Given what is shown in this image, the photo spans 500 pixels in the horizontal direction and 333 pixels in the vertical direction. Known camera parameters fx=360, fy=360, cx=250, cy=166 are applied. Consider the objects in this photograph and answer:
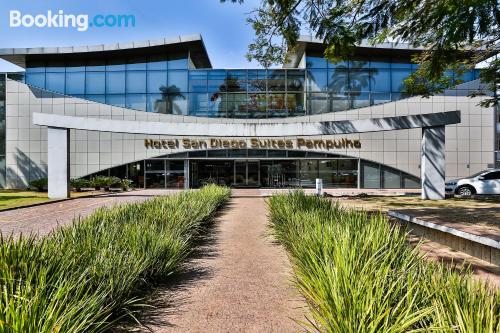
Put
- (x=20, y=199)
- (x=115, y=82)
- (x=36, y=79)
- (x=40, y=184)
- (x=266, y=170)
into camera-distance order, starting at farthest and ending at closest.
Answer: (x=266, y=170), (x=36, y=79), (x=115, y=82), (x=40, y=184), (x=20, y=199)

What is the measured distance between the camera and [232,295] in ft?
18.7

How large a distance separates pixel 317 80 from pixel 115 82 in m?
19.5

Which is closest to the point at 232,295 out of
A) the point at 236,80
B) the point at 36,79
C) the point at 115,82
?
the point at 236,80

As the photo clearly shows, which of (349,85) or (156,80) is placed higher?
(156,80)

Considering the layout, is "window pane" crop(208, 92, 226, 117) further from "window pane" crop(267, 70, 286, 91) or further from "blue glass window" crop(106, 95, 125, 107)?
"blue glass window" crop(106, 95, 125, 107)

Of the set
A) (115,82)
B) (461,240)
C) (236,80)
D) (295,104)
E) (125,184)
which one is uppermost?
(236,80)

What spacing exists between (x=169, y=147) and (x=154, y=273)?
2966 cm

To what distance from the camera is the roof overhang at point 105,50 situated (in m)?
33.8

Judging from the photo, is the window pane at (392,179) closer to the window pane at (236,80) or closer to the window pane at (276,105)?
the window pane at (276,105)

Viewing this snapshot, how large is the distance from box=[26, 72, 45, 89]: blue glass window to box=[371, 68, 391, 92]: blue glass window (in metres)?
32.1

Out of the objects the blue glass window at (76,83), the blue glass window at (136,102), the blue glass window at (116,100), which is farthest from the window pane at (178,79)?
the blue glass window at (76,83)

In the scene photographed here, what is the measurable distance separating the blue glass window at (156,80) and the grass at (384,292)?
103 ft

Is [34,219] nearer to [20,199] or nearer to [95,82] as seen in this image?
[20,199]

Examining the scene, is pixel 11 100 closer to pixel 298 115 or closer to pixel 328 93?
pixel 298 115
